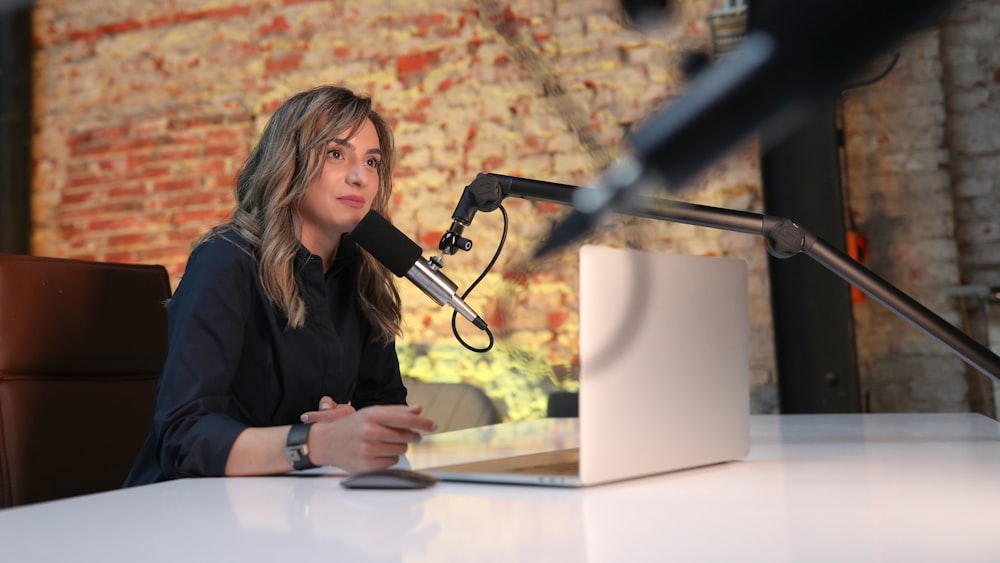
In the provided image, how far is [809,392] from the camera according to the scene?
2.60 metres

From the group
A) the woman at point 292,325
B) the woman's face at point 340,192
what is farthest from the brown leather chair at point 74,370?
the woman's face at point 340,192

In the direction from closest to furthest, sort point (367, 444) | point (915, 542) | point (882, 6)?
point (882, 6) → point (915, 542) → point (367, 444)

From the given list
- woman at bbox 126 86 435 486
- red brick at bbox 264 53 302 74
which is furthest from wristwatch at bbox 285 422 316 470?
red brick at bbox 264 53 302 74

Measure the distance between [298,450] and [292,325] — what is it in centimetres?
36

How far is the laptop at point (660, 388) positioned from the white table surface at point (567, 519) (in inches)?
0.7

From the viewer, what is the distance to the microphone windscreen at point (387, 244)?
2.93 ft

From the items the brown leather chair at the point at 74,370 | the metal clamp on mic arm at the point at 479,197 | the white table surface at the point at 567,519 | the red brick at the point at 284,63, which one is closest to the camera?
the white table surface at the point at 567,519

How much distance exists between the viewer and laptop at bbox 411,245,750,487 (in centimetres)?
65

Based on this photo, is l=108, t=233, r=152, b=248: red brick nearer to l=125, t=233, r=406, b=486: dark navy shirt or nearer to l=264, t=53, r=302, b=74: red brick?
l=264, t=53, r=302, b=74: red brick

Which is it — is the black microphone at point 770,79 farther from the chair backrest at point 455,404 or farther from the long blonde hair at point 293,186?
the chair backrest at point 455,404

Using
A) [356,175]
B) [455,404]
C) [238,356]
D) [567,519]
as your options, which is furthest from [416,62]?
[567,519]

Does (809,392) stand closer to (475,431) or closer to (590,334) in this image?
(475,431)

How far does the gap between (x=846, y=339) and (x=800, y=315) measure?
14 centimetres

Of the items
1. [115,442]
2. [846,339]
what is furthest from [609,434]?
[846,339]
